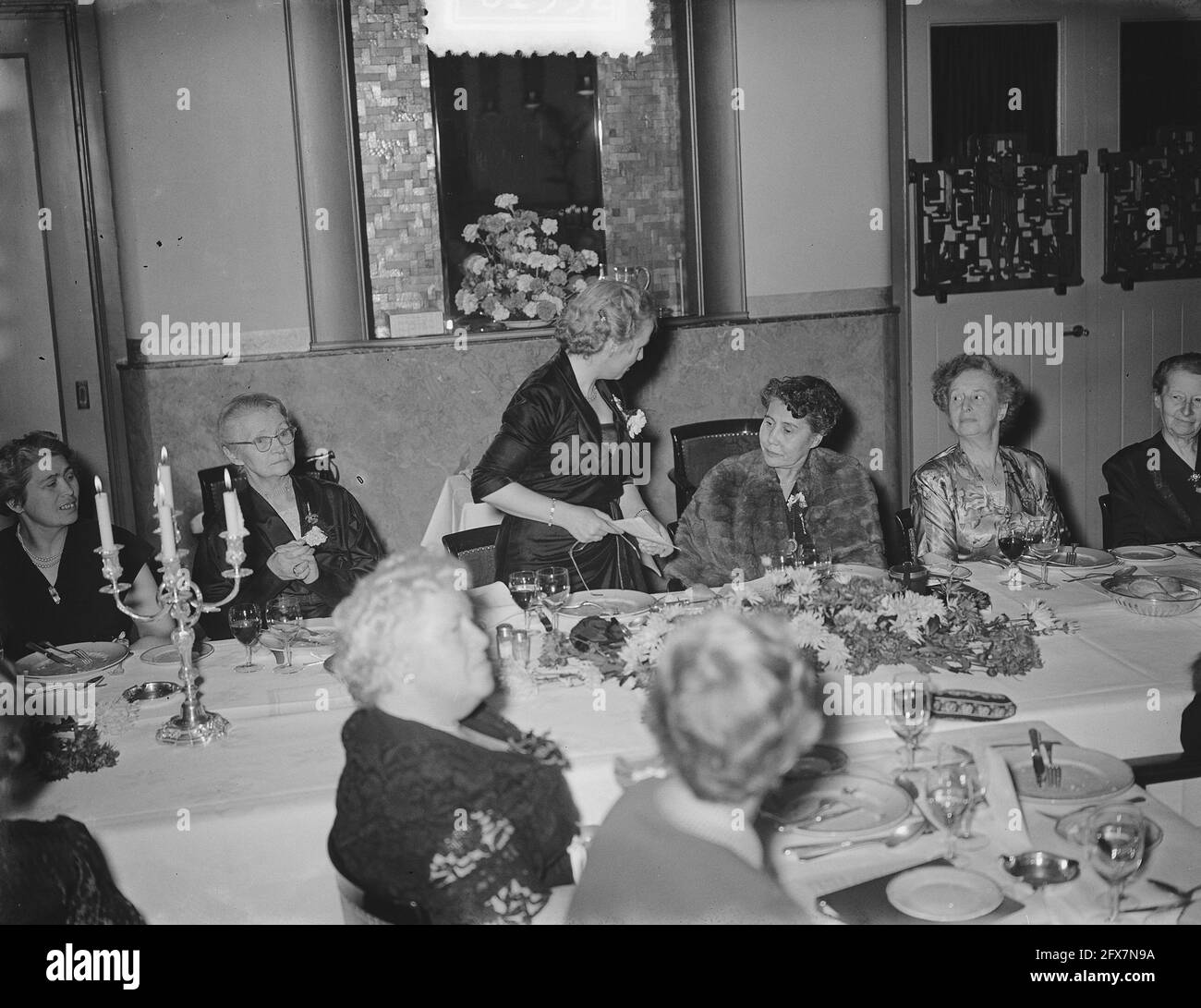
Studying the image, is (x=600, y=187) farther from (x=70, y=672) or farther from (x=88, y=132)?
(x=70, y=672)

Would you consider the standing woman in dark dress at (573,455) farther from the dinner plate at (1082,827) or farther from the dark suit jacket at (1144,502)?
the dinner plate at (1082,827)

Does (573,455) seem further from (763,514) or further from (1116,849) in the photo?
(1116,849)

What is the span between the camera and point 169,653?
2.53 metres

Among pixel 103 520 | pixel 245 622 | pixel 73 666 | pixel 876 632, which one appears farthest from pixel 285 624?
pixel 876 632

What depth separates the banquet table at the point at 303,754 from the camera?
1839 millimetres

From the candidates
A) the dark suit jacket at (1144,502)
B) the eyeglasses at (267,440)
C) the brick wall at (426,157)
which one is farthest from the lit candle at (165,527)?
the brick wall at (426,157)

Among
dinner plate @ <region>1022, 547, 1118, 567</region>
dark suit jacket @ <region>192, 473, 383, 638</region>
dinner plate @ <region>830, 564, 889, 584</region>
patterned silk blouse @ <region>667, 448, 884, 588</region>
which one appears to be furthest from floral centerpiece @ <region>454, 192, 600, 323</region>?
dinner plate @ <region>1022, 547, 1118, 567</region>

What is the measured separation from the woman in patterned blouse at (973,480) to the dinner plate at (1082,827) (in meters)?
1.58

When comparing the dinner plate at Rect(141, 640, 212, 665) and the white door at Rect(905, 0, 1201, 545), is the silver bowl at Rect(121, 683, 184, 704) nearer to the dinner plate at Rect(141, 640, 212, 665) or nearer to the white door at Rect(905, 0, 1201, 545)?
the dinner plate at Rect(141, 640, 212, 665)

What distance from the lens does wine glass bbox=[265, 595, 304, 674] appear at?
2461mm

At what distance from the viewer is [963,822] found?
1705 millimetres

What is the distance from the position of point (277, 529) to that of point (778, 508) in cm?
144

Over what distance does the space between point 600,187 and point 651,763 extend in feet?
12.3

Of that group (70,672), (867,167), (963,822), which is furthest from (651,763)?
(867,167)
